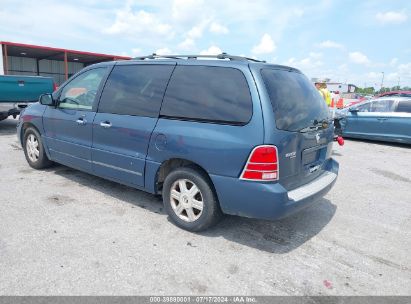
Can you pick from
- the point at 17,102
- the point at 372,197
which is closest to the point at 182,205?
the point at 372,197

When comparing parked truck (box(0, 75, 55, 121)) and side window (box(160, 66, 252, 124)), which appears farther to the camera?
parked truck (box(0, 75, 55, 121))

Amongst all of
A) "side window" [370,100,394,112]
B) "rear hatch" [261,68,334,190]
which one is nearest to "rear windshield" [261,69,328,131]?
"rear hatch" [261,68,334,190]

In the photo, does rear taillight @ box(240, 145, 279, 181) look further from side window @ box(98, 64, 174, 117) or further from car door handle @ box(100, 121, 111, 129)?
car door handle @ box(100, 121, 111, 129)

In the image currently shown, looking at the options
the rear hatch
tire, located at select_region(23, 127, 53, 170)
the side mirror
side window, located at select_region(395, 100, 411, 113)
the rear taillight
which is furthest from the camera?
side window, located at select_region(395, 100, 411, 113)

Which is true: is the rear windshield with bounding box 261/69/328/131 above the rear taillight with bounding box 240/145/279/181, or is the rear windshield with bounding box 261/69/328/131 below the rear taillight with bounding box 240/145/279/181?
above

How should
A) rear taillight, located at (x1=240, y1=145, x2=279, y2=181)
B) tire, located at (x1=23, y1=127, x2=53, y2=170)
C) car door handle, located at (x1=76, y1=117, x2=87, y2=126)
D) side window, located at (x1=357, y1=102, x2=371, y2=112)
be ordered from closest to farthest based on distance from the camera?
rear taillight, located at (x1=240, y1=145, x2=279, y2=181) < car door handle, located at (x1=76, y1=117, x2=87, y2=126) < tire, located at (x1=23, y1=127, x2=53, y2=170) < side window, located at (x1=357, y1=102, x2=371, y2=112)

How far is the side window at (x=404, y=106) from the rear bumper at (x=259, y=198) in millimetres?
8096

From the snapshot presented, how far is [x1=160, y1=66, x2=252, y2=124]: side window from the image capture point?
322 centimetres

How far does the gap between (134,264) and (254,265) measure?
109 centimetres

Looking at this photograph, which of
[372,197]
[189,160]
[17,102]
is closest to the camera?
[189,160]

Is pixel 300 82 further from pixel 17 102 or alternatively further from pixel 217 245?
pixel 17 102

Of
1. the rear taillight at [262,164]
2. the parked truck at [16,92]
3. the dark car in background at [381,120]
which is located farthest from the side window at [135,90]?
the dark car in background at [381,120]

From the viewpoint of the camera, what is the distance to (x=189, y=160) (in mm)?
3463

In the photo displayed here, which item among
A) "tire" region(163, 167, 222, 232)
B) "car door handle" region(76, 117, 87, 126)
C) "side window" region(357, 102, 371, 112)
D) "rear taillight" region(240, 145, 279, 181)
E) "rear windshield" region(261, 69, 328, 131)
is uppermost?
"rear windshield" region(261, 69, 328, 131)
